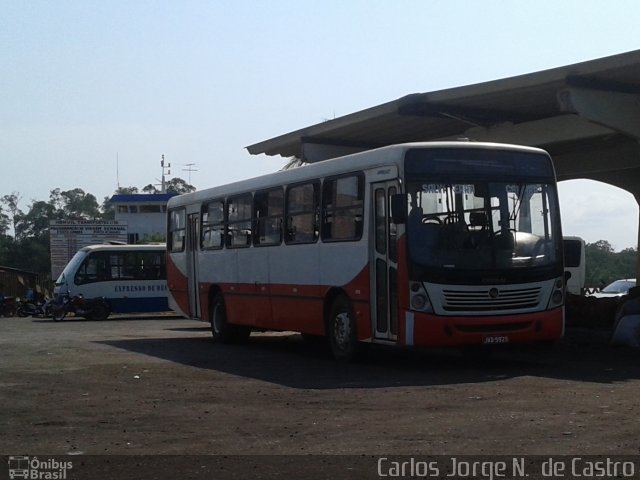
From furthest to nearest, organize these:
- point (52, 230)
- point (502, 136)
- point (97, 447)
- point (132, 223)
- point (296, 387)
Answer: point (132, 223) → point (52, 230) → point (502, 136) → point (296, 387) → point (97, 447)

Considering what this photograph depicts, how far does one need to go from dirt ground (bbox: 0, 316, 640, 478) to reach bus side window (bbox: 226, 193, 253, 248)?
2329 millimetres

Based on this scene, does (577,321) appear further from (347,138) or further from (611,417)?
(611,417)

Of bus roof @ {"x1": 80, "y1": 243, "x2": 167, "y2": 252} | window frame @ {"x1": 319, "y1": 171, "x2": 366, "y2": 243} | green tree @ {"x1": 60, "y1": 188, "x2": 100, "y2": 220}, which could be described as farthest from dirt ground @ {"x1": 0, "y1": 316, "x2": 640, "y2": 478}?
green tree @ {"x1": 60, "y1": 188, "x2": 100, "y2": 220}

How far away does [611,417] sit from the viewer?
10125mm

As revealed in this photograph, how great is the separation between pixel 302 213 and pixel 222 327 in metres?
4.61

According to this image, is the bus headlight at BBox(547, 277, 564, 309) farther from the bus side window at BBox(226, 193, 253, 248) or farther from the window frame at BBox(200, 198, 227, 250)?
the window frame at BBox(200, 198, 227, 250)

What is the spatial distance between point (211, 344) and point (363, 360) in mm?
6289

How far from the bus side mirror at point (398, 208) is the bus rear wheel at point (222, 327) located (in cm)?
753

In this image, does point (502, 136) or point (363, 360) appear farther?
point (502, 136)

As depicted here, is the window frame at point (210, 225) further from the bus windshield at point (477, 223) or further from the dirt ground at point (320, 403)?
the bus windshield at point (477, 223)

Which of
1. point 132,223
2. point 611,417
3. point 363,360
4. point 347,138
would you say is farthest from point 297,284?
point 132,223

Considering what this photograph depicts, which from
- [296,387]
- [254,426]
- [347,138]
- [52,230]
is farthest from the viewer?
[52,230]

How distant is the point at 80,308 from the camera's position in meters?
36.9

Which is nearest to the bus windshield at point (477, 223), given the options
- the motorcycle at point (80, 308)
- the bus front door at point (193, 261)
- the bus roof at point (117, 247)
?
the bus front door at point (193, 261)
